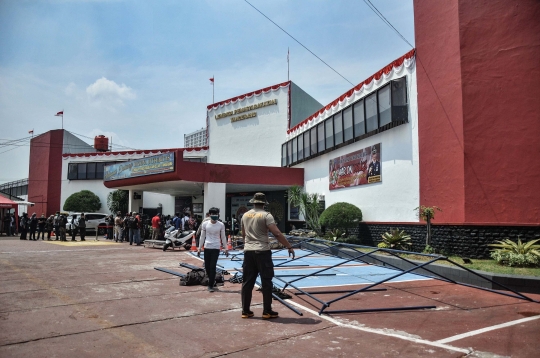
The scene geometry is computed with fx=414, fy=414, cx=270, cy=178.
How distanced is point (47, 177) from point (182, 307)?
33932 millimetres

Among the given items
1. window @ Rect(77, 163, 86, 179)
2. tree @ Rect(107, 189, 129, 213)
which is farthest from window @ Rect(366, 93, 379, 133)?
window @ Rect(77, 163, 86, 179)

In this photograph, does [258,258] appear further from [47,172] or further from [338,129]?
[47,172]

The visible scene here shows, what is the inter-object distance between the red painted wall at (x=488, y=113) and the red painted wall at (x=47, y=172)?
32575mm

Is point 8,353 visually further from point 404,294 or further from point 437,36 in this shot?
point 437,36

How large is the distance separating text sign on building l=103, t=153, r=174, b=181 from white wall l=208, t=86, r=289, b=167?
8165 millimetres

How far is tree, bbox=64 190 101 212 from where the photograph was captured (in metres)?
32.7

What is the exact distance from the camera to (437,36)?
1389 centimetres

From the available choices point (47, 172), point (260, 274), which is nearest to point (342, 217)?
point (260, 274)

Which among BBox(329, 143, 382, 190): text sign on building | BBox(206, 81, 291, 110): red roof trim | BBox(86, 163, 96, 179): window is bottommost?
BBox(329, 143, 382, 190): text sign on building

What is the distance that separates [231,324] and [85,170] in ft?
109

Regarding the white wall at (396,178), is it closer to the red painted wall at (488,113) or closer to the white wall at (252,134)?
the red painted wall at (488,113)

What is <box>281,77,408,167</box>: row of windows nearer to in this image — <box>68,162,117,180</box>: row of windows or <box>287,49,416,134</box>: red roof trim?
<box>287,49,416,134</box>: red roof trim

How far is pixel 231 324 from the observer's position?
19.1 ft

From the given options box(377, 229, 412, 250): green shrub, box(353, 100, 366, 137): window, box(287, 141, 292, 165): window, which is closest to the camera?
box(377, 229, 412, 250): green shrub
